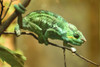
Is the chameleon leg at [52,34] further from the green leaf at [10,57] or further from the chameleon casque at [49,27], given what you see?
the green leaf at [10,57]

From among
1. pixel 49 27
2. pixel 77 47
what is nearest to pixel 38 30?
pixel 49 27

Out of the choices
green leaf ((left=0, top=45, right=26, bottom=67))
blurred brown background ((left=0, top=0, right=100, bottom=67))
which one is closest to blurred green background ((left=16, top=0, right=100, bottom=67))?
blurred brown background ((left=0, top=0, right=100, bottom=67))

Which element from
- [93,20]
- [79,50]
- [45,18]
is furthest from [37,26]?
[93,20]

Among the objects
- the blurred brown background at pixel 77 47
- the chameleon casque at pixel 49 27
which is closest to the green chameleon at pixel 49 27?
the chameleon casque at pixel 49 27

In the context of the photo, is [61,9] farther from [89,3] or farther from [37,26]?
[37,26]

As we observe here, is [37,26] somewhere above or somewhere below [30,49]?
below
